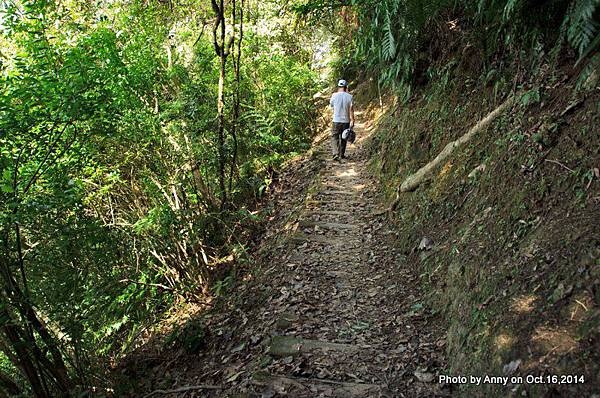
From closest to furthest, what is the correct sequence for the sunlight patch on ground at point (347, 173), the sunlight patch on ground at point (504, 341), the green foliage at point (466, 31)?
the sunlight patch on ground at point (504, 341) < the green foliage at point (466, 31) < the sunlight patch on ground at point (347, 173)

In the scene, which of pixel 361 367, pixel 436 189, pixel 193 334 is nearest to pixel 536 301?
pixel 361 367

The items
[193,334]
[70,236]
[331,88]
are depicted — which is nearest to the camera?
[70,236]

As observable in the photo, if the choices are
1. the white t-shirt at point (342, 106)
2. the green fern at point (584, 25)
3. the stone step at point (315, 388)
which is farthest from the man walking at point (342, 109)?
the stone step at point (315, 388)

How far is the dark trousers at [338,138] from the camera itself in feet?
30.8

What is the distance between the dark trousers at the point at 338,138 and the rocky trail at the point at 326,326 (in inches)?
115

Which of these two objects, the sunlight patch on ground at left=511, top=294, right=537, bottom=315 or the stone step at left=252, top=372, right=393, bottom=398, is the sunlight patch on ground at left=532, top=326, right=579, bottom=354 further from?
the stone step at left=252, top=372, right=393, bottom=398

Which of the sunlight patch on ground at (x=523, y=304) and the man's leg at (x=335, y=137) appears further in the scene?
the man's leg at (x=335, y=137)

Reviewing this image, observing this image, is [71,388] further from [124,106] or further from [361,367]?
[124,106]

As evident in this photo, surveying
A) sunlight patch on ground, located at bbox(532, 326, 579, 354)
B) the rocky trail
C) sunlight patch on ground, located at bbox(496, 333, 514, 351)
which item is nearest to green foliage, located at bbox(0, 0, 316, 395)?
the rocky trail

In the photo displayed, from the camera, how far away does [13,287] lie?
3.81 meters

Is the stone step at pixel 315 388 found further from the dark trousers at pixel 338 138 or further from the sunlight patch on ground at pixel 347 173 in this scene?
the dark trousers at pixel 338 138

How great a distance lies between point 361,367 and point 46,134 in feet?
12.9

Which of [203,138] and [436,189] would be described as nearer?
[436,189]

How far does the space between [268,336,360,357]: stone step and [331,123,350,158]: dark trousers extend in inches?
249
